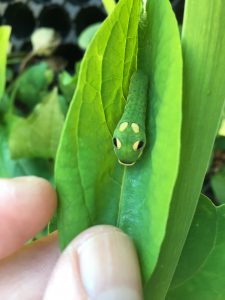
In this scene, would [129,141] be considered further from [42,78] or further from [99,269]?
[42,78]

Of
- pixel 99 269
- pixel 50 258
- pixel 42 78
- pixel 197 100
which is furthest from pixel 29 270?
pixel 42 78

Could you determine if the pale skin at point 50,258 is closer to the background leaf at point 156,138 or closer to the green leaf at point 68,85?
the background leaf at point 156,138

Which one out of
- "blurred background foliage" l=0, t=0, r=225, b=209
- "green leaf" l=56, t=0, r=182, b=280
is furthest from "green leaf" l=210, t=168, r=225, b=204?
"green leaf" l=56, t=0, r=182, b=280

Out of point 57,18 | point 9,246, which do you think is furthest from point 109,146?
point 57,18

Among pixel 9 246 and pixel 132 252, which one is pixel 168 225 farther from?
pixel 9 246

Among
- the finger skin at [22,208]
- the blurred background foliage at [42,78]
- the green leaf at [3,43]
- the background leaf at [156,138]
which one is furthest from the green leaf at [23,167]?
the background leaf at [156,138]

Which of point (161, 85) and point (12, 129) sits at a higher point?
point (161, 85)
